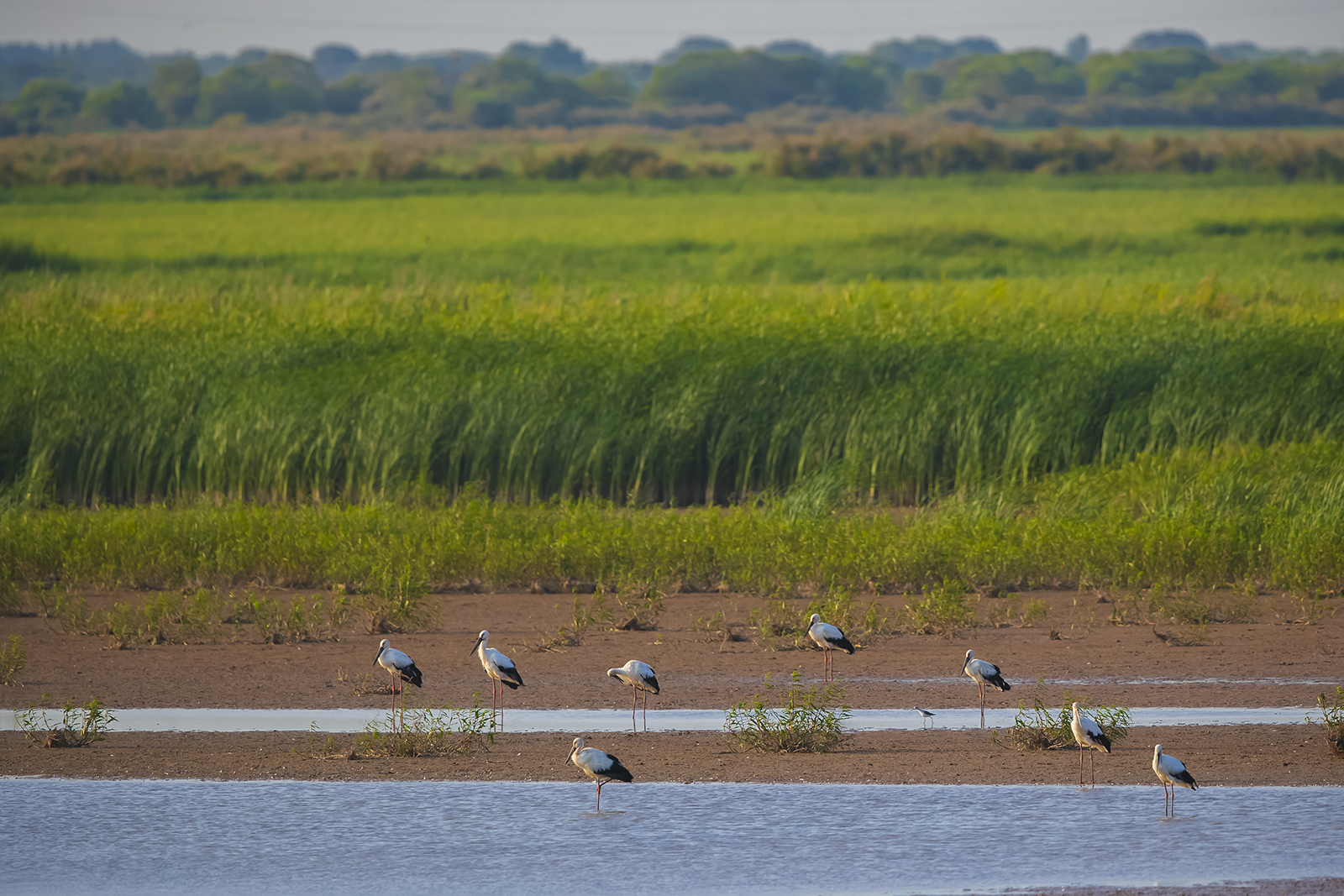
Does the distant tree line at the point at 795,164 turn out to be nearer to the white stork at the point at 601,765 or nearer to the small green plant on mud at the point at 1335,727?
the small green plant on mud at the point at 1335,727

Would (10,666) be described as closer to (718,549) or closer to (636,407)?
(718,549)

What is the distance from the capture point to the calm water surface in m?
6.34

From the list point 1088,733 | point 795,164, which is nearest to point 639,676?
point 1088,733

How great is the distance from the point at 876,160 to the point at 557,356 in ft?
193

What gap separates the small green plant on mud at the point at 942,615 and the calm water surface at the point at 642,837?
316 centimetres

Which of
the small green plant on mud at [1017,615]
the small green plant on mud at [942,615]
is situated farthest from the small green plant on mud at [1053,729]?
the small green plant on mud at [1017,615]

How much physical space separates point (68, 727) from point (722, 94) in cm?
15838

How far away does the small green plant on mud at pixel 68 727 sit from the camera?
7980 mm

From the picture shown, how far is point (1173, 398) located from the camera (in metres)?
16.5

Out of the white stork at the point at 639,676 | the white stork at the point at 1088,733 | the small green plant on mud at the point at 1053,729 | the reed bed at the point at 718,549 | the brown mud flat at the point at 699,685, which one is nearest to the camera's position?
the white stork at the point at 1088,733

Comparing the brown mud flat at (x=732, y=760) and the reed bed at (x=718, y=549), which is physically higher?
the brown mud flat at (x=732, y=760)

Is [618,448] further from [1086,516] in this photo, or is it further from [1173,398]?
[1173,398]

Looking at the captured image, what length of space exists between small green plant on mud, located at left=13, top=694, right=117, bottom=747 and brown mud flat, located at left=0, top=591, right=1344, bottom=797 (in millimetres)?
75

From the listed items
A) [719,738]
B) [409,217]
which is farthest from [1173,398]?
[409,217]
